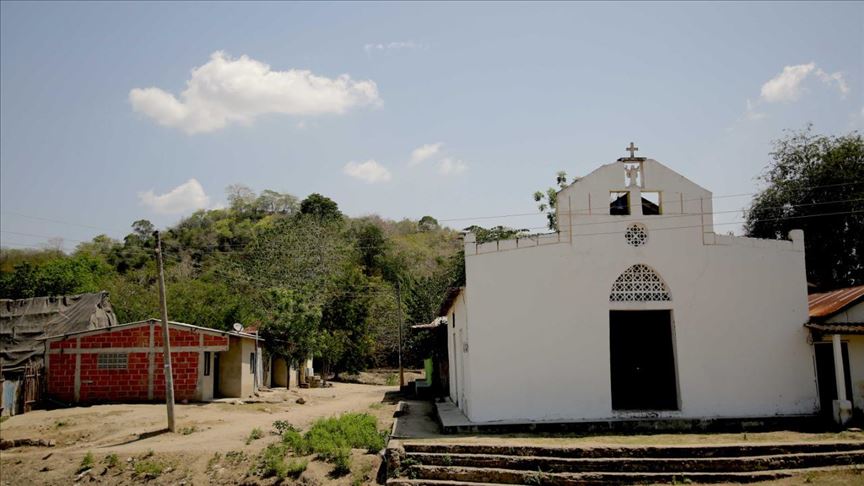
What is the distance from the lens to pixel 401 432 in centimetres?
1493

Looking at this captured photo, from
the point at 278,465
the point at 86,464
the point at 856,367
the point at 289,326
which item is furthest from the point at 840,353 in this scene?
the point at 289,326

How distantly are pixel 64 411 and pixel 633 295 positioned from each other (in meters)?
17.2

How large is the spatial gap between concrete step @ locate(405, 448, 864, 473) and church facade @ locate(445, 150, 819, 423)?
2.61 m

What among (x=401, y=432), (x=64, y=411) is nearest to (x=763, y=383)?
(x=401, y=432)

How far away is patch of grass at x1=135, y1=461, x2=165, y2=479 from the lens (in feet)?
46.6

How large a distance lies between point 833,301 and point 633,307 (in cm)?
536

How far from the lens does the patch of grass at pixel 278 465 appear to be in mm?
12961

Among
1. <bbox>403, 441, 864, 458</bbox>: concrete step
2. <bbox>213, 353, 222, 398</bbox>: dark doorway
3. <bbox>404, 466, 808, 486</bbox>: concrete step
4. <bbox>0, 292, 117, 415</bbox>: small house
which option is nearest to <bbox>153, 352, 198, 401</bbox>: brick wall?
<bbox>213, 353, 222, 398</bbox>: dark doorway

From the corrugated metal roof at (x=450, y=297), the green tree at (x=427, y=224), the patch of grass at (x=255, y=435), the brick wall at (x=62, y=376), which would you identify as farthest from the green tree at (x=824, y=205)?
the green tree at (x=427, y=224)

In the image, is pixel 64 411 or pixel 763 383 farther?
pixel 64 411

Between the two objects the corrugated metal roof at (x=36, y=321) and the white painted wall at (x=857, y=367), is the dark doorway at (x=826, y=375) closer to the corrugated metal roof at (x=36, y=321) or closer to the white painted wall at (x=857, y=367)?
the white painted wall at (x=857, y=367)

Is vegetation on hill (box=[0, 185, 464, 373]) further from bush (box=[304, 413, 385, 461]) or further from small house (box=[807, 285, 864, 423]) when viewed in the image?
small house (box=[807, 285, 864, 423])

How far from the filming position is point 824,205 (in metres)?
27.0

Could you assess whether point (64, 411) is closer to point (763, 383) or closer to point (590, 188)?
point (590, 188)
